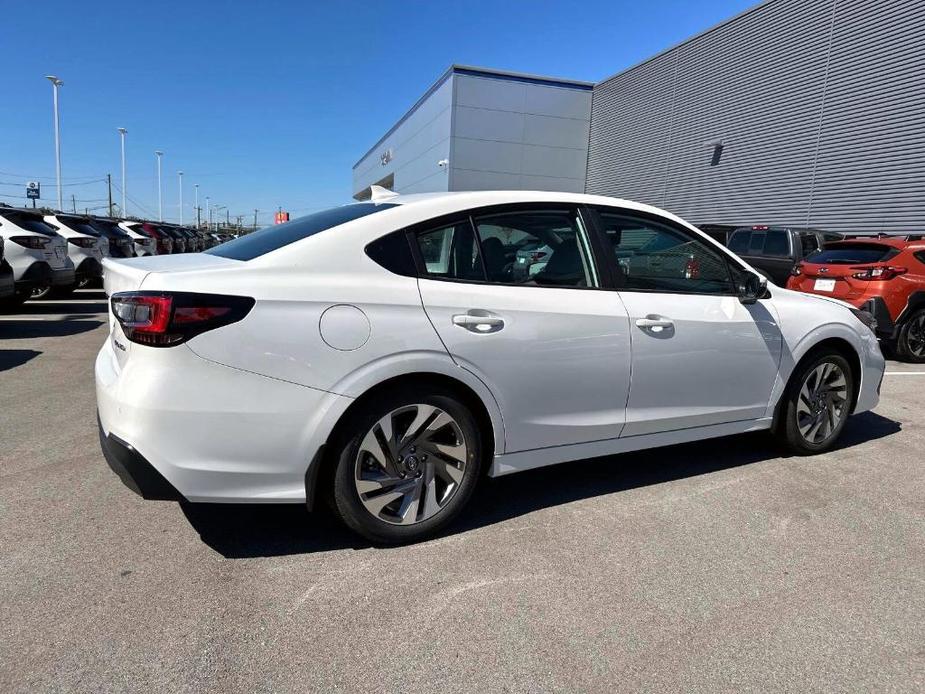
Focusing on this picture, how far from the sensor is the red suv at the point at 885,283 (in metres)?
7.59

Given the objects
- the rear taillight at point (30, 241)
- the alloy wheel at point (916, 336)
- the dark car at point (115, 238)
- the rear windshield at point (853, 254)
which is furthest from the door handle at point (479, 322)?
the dark car at point (115, 238)

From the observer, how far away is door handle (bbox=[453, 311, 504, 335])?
2824mm

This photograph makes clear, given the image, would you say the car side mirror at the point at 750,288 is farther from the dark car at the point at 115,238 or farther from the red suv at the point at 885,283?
the dark car at the point at 115,238

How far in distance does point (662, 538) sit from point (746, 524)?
0.52 metres

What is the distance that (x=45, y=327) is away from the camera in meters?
8.77

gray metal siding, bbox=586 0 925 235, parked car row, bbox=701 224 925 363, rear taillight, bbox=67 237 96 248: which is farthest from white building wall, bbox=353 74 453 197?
parked car row, bbox=701 224 925 363

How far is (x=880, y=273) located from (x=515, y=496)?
6559 millimetres

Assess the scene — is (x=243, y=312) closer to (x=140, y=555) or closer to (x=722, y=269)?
(x=140, y=555)

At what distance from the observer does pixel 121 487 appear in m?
3.42

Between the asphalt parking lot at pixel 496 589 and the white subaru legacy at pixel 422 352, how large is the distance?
1.10 ft

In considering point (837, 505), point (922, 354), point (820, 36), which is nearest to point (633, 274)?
point (837, 505)

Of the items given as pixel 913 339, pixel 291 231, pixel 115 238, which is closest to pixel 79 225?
pixel 115 238

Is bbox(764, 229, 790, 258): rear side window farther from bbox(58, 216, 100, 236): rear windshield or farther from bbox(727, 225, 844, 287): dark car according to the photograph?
bbox(58, 216, 100, 236): rear windshield

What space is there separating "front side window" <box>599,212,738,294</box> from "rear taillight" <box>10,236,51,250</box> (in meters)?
9.64
